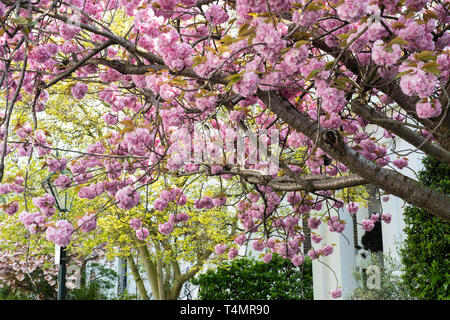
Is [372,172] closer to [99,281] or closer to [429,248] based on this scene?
[429,248]

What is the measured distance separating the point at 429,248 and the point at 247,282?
15.9 feet

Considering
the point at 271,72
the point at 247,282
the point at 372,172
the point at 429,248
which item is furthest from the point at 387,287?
the point at 271,72

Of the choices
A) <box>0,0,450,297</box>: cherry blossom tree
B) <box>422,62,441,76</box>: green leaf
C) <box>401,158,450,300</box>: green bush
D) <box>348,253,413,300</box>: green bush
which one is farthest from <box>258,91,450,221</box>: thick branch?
<box>348,253,413,300</box>: green bush

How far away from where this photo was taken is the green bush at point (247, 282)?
353 inches

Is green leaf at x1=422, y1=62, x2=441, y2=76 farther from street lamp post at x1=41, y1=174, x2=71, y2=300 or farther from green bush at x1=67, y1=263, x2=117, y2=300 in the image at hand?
green bush at x1=67, y1=263, x2=117, y2=300

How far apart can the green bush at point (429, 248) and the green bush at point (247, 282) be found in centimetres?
402

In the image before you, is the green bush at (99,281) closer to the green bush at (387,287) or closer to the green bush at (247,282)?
the green bush at (247,282)

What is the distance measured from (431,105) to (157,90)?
1.55 metres

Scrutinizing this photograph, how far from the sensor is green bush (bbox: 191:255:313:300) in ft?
29.4

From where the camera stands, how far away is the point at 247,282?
911 cm

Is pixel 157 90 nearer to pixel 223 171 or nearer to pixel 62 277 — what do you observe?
pixel 223 171

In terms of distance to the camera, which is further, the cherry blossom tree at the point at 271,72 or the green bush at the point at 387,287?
the green bush at the point at 387,287

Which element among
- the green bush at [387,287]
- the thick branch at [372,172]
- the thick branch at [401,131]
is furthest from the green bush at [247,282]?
the thick branch at [372,172]
